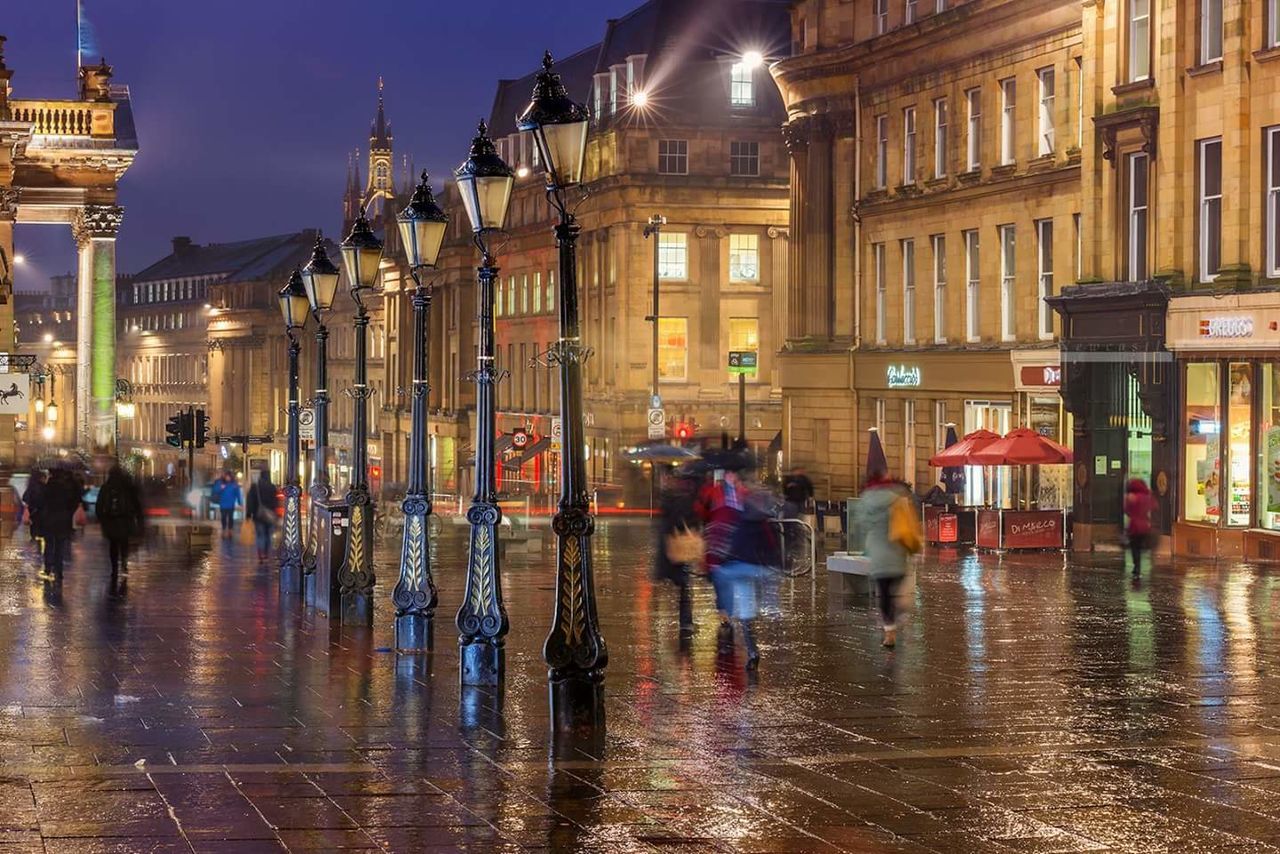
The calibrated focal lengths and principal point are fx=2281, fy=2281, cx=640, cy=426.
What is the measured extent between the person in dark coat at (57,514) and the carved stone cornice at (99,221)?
44.2 m

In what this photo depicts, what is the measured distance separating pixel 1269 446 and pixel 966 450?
7.19m

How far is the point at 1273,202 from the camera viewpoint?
3784 cm

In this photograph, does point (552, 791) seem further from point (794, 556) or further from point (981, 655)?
point (794, 556)

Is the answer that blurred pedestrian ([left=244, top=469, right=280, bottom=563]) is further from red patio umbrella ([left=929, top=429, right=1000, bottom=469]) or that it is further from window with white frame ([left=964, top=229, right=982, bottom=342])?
window with white frame ([left=964, top=229, right=982, bottom=342])

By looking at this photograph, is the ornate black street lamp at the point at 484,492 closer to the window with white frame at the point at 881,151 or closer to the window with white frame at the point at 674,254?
the window with white frame at the point at 881,151

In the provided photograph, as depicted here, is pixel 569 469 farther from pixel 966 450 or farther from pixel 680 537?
pixel 966 450

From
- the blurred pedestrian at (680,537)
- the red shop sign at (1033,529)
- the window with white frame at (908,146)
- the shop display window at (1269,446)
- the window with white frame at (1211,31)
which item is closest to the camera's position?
the blurred pedestrian at (680,537)

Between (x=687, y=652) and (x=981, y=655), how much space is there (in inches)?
112

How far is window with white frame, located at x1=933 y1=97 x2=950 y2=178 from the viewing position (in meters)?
54.8

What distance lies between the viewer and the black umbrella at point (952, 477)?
51062 mm

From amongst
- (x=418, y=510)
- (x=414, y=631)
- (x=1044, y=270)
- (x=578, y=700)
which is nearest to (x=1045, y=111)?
(x=1044, y=270)

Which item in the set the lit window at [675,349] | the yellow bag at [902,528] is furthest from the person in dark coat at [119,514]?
the lit window at [675,349]

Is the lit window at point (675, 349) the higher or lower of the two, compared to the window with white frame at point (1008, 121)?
lower

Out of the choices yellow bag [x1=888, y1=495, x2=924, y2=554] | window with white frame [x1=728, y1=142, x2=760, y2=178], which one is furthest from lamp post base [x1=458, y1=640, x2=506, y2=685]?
window with white frame [x1=728, y1=142, x2=760, y2=178]
